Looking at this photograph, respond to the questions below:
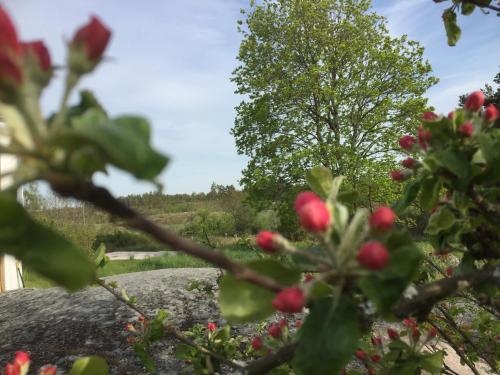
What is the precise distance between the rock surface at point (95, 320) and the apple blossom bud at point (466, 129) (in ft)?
10.2

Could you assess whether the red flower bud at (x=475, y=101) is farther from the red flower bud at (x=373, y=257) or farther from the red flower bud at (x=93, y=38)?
the red flower bud at (x=93, y=38)

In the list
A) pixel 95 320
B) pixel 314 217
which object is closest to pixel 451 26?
pixel 314 217

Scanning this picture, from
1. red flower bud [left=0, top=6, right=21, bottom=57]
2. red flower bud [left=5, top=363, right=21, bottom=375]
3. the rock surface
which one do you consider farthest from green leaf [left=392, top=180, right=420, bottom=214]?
the rock surface

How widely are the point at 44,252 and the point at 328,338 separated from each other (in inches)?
14.6

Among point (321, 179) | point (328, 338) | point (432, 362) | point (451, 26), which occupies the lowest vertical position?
point (432, 362)

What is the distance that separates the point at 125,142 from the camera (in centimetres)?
37

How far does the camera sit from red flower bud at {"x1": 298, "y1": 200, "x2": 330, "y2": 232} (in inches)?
21.4

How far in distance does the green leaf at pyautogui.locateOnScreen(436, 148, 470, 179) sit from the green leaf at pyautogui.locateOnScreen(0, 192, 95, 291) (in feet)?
2.42

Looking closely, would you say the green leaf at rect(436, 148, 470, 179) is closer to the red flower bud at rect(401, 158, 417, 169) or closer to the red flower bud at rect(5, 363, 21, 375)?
the red flower bud at rect(401, 158, 417, 169)

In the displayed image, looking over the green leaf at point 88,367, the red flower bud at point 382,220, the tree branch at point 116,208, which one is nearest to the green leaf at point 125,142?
the tree branch at point 116,208

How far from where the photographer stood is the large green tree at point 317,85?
14.5 meters

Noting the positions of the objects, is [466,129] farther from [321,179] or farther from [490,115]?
[321,179]

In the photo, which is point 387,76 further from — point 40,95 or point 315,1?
point 40,95

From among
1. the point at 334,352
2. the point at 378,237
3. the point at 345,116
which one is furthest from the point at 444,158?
the point at 345,116
